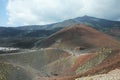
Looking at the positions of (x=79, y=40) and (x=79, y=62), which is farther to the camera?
(x=79, y=40)

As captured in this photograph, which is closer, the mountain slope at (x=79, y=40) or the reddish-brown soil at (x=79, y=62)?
the reddish-brown soil at (x=79, y=62)

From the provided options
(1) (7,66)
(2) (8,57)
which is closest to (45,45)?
(2) (8,57)

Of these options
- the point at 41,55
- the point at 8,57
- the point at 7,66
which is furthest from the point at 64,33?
the point at 7,66

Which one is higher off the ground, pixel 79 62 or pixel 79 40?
pixel 79 62

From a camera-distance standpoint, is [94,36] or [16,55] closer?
[16,55]

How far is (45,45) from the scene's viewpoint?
503 ft

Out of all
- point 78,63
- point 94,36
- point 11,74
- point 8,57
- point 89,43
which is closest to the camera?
point 11,74

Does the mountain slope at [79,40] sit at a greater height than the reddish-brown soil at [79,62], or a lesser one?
lesser

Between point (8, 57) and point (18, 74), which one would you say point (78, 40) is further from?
point (18, 74)

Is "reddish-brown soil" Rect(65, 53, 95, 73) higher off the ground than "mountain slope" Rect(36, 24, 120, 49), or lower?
higher

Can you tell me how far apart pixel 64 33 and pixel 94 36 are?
15728mm

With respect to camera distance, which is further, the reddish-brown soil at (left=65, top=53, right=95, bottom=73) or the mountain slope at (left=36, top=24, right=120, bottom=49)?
the mountain slope at (left=36, top=24, right=120, bottom=49)

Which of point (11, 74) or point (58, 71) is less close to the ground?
point (11, 74)

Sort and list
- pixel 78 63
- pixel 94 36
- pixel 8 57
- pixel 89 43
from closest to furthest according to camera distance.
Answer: pixel 78 63 → pixel 8 57 → pixel 89 43 → pixel 94 36
